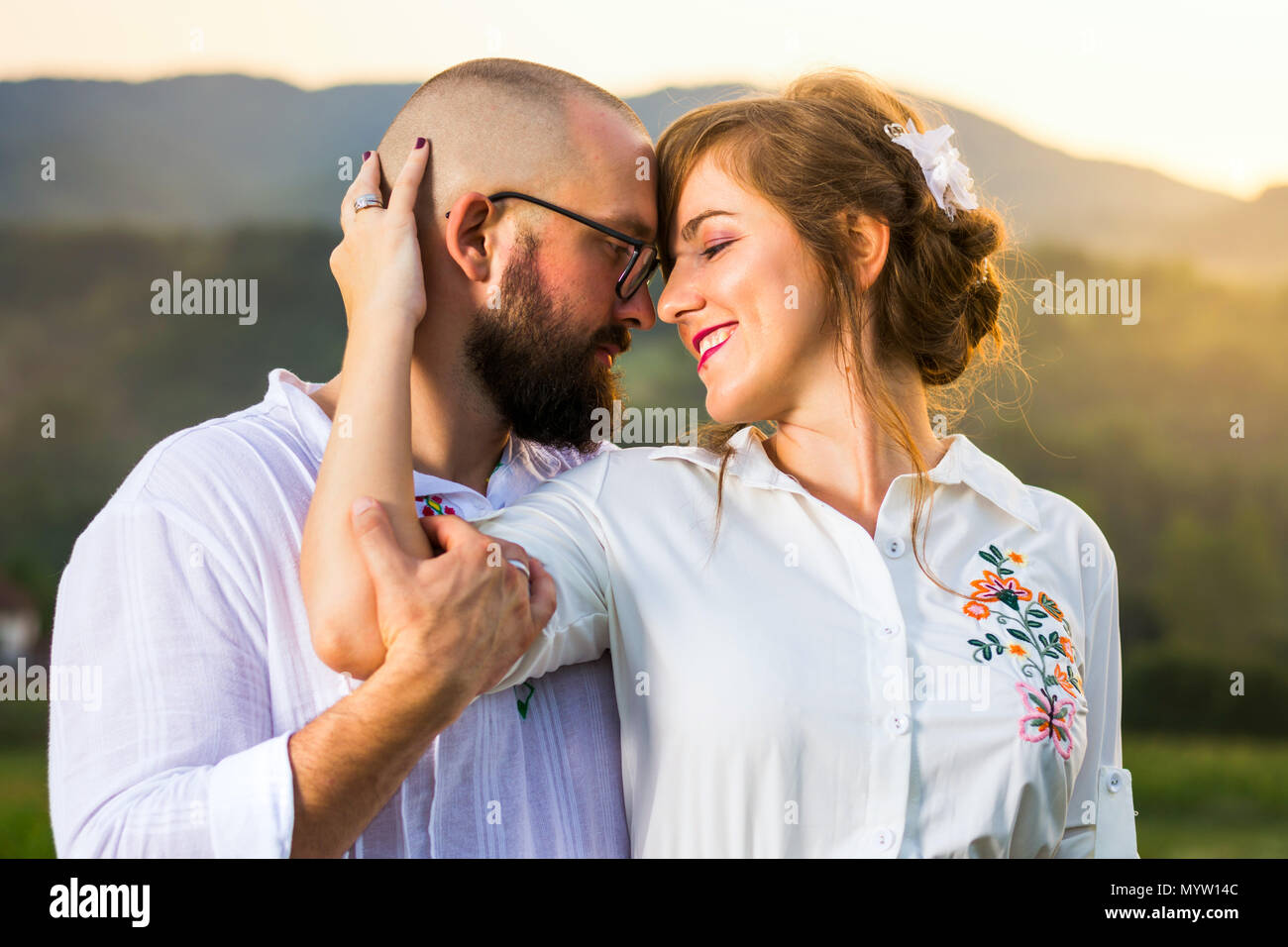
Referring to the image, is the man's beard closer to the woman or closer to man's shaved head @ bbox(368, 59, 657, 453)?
man's shaved head @ bbox(368, 59, 657, 453)

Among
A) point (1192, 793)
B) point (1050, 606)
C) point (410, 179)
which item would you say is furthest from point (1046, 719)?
point (1192, 793)

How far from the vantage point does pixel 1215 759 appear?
52.3ft

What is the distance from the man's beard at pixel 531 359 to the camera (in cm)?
226

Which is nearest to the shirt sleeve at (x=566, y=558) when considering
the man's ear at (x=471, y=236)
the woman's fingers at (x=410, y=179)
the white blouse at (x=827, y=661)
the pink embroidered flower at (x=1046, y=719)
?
the white blouse at (x=827, y=661)

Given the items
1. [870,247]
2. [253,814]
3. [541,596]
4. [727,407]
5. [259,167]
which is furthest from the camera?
[259,167]

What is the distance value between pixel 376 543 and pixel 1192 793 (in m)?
16.1

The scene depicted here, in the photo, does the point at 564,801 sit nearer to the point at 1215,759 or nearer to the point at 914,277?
the point at 914,277

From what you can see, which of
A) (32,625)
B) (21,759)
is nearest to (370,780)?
(32,625)

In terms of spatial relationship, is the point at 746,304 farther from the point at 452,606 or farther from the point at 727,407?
the point at 452,606

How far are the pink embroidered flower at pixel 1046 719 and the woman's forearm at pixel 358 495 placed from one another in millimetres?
1009

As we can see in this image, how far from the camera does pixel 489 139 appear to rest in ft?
7.48

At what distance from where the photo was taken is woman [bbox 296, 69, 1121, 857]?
184 cm

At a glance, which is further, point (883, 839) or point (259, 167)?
point (259, 167)

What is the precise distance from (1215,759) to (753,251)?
1637 cm
